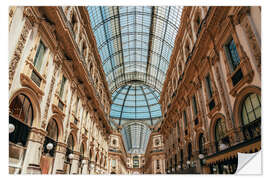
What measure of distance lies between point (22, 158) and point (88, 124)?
12.4 m

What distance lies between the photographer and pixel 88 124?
20.5 metres

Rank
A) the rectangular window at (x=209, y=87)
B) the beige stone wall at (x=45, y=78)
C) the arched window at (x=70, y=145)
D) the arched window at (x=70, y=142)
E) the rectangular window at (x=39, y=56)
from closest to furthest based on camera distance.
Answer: the beige stone wall at (x=45, y=78), the rectangular window at (x=39, y=56), the rectangular window at (x=209, y=87), the arched window at (x=70, y=145), the arched window at (x=70, y=142)

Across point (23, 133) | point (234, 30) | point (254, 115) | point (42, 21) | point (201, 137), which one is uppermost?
point (42, 21)

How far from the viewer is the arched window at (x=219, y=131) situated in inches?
428

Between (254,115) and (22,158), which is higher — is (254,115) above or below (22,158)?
above

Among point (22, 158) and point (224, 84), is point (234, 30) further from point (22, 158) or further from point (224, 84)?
point (22, 158)

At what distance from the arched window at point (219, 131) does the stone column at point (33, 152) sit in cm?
1094

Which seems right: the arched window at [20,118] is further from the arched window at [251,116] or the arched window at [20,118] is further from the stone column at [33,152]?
the arched window at [251,116]

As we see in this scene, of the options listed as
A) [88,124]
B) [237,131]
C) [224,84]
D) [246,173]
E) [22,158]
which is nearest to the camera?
[246,173]

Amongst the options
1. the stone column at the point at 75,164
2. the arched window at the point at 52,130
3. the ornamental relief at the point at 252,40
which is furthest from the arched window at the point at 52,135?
the ornamental relief at the point at 252,40

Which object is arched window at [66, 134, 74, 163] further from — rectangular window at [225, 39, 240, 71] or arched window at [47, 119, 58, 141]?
rectangular window at [225, 39, 240, 71]

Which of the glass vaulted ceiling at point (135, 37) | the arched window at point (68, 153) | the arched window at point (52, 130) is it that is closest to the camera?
the arched window at point (52, 130)
